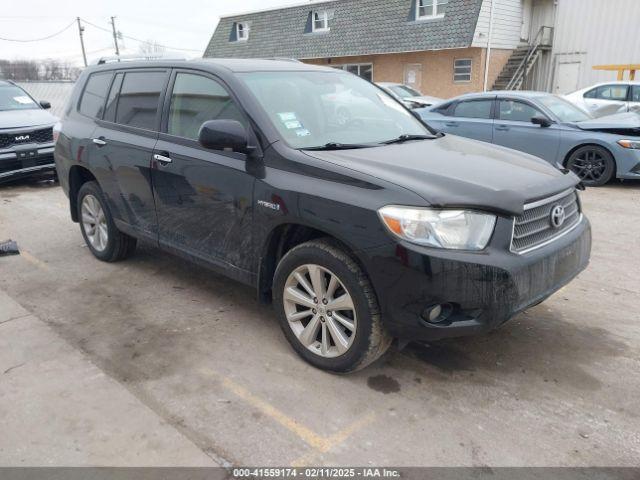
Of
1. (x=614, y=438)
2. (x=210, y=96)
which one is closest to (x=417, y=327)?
(x=614, y=438)

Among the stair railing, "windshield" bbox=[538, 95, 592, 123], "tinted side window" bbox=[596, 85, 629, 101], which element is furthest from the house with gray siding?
"windshield" bbox=[538, 95, 592, 123]

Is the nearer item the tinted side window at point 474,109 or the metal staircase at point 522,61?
the tinted side window at point 474,109

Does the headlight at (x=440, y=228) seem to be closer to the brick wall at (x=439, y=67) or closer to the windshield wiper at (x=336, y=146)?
the windshield wiper at (x=336, y=146)

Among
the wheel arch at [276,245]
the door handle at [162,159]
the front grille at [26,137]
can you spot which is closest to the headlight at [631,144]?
the wheel arch at [276,245]

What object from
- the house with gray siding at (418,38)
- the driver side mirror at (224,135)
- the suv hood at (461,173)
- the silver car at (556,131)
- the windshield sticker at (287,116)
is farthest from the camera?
the house with gray siding at (418,38)

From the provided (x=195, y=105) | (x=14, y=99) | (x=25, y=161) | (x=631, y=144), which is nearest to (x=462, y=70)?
(x=631, y=144)

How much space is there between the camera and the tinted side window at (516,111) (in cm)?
890

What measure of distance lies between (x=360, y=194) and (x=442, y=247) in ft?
1.69

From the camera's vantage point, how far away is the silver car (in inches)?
323

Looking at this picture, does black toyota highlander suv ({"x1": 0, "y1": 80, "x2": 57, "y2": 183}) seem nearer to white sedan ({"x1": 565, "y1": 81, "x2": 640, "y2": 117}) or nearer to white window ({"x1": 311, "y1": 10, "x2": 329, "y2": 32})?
white sedan ({"x1": 565, "y1": 81, "x2": 640, "y2": 117})

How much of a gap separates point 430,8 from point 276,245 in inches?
873

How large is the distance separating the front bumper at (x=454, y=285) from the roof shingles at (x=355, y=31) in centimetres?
2026

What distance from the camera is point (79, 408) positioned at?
2963 millimetres

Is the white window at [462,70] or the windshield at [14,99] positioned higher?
the white window at [462,70]
